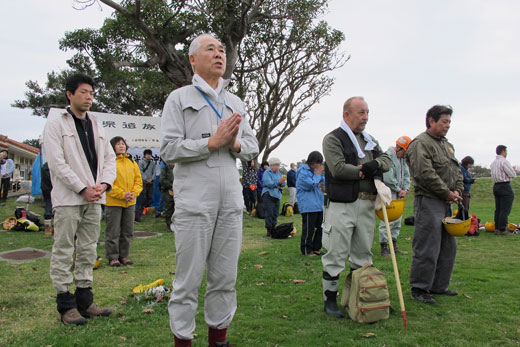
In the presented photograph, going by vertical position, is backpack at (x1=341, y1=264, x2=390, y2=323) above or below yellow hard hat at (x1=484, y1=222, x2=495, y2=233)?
below

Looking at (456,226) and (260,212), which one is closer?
(456,226)

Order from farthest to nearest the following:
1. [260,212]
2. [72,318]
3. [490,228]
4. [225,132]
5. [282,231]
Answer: [260,212] < [490,228] < [282,231] < [72,318] < [225,132]

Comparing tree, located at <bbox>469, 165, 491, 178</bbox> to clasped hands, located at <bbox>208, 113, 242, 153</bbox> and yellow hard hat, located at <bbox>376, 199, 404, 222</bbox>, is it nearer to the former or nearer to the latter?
yellow hard hat, located at <bbox>376, 199, 404, 222</bbox>

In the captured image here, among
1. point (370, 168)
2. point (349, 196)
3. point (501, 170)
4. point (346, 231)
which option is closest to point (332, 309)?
point (346, 231)

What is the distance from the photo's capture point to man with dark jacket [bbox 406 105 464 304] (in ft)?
15.4

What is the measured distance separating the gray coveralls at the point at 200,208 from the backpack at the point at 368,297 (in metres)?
1.54

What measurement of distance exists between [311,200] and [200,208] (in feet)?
16.9

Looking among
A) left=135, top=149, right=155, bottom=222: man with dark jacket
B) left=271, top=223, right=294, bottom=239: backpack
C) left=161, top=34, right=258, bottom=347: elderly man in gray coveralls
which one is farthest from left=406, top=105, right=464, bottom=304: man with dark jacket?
left=135, top=149, right=155, bottom=222: man with dark jacket

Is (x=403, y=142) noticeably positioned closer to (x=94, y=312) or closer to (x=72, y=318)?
(x=94, y=312)

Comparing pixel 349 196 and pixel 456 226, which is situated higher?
pixel 349 196

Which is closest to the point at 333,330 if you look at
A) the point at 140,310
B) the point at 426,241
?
the point at 426,241

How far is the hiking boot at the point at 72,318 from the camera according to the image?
379 centimetres

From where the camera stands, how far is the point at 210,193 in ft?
9.00

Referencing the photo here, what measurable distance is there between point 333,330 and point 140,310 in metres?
2.07
